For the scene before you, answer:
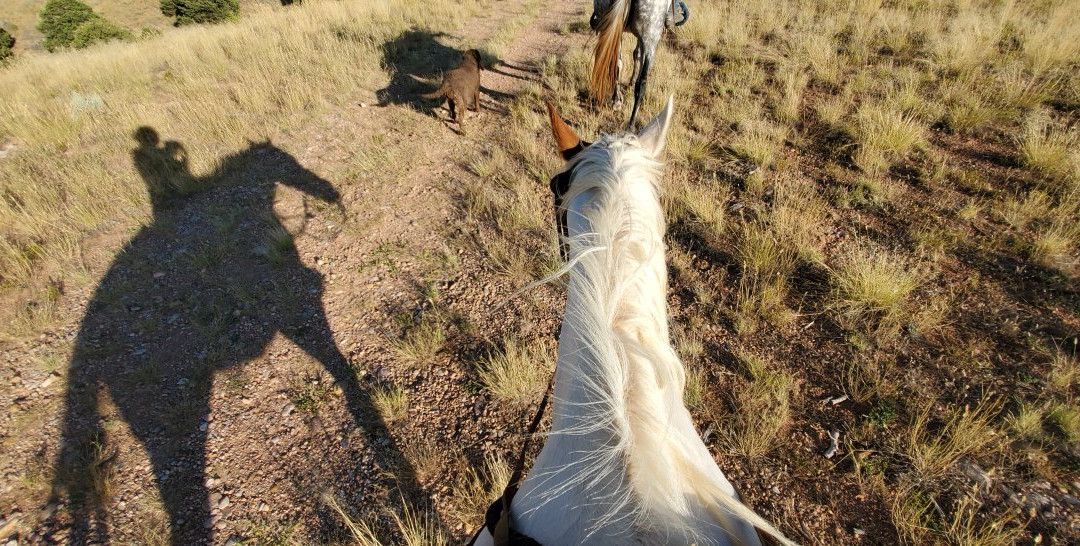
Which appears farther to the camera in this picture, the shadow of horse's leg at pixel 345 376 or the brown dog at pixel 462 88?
the brown dog at pixel 462 88

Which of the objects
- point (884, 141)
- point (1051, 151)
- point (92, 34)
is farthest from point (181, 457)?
point (92, 34)

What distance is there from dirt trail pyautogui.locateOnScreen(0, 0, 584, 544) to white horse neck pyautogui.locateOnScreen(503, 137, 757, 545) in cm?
151

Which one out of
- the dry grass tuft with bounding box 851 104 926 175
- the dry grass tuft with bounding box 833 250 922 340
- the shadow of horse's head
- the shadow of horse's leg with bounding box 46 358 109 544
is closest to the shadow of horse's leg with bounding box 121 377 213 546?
the shadow of horse's leg with bounding box 46 358 109 544

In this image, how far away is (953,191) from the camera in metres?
3.71

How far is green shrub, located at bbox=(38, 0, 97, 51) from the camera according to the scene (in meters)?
20.6

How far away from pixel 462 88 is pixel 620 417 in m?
5.43

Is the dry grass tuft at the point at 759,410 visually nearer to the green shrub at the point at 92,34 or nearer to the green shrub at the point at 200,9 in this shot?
the green shrub at the point at 200,9

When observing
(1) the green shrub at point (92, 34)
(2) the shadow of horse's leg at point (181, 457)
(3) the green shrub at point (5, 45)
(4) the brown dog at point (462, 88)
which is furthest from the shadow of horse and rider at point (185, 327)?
(3) the green shrub at point (5, 45)

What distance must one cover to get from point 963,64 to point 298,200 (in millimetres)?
8981

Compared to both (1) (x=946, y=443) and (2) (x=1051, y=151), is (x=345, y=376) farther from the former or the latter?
(2) (x=1051, y=151)

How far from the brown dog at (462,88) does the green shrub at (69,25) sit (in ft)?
82.3

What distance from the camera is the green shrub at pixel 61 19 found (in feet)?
67.6

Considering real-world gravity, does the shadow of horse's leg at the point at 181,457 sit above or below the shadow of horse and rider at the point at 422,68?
below

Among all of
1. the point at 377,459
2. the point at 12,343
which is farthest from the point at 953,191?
the point at 12,343
